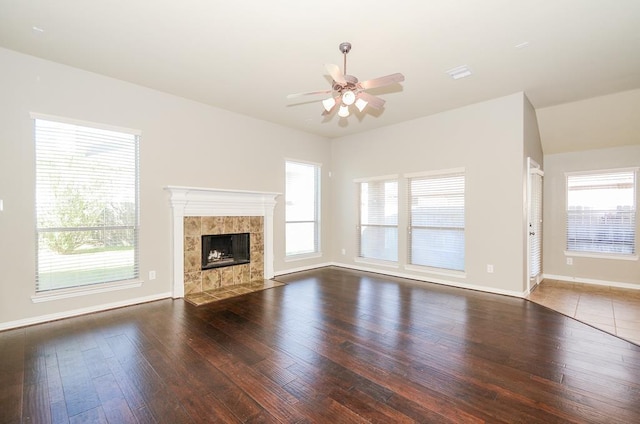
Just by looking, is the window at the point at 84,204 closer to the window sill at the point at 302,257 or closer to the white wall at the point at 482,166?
the window sill at the point at 302,257

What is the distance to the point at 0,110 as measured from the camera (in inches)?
127

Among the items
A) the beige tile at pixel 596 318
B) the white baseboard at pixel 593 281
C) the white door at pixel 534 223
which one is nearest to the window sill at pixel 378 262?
the white door at pixel 534 223

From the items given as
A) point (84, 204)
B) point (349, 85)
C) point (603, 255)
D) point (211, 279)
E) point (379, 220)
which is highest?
point (349, 85)

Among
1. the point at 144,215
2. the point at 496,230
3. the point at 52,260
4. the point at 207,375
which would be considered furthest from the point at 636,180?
the point at 52,260

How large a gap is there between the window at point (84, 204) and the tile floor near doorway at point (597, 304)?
594 cm

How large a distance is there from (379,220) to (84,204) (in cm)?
498

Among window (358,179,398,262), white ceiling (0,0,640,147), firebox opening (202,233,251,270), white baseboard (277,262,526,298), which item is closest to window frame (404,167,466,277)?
white baseboard (277,262,526,298)

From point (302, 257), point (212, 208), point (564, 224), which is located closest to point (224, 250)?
point (212, 208)

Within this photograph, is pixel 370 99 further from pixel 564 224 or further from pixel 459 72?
pixel 564 224

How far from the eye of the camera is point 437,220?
5359 millimetres

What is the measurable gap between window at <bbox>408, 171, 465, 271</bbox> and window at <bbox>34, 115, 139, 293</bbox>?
4713 millimetres

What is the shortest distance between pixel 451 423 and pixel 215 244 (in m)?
4.32

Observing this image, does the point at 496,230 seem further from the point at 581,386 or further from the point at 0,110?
the point at 0,110

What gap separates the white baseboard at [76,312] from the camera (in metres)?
3.28
